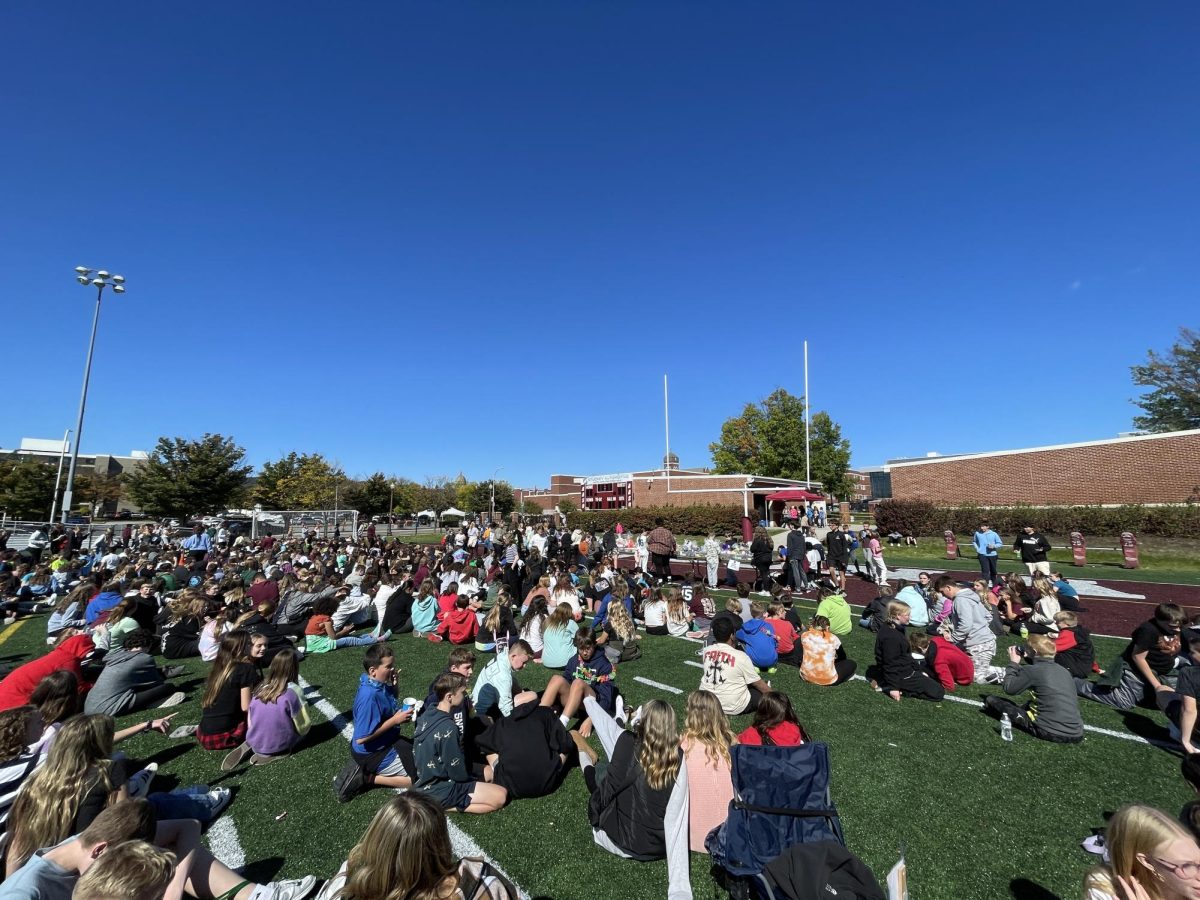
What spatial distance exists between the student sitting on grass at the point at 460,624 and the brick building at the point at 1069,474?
122 feet

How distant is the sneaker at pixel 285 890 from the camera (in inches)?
128

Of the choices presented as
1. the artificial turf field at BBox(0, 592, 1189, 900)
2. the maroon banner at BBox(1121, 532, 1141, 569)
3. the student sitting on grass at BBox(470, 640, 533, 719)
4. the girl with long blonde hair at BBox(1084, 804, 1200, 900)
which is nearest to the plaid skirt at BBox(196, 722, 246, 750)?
the artificial turf field at BBox(0, 592, 1189, 900)

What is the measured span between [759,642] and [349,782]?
586 centimetres

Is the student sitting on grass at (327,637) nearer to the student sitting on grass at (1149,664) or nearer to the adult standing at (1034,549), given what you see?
the student sitting on grass at (1149,664)

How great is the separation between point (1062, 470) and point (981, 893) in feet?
131

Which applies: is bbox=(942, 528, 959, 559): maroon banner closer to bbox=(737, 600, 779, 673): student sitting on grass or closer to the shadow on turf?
bbox=(737, 600, 779, 673): student sitting on grass

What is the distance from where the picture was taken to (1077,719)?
570cm

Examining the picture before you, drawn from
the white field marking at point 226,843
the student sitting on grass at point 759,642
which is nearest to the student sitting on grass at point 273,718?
the white field marking at point 226,843

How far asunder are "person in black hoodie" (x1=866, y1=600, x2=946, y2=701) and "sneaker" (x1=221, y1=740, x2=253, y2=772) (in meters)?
7.89

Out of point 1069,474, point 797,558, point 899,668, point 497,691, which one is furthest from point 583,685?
point 1069,474

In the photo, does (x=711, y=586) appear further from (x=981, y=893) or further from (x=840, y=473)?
(x=840, y=473)

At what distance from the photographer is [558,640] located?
8.75 metres

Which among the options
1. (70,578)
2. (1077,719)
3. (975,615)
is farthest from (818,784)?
(70,578)

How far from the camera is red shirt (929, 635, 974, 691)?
745cm
